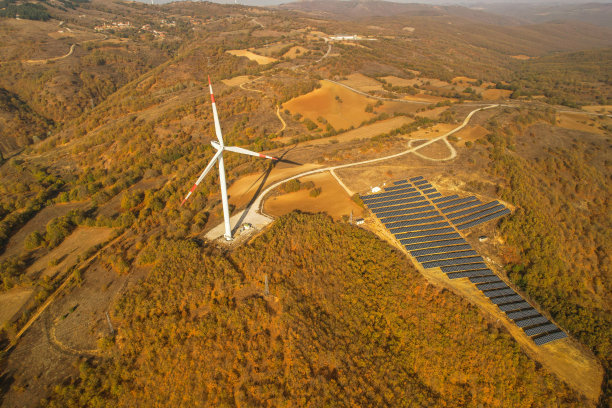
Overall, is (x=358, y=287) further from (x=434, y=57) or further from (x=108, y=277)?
(x=434, y=57)

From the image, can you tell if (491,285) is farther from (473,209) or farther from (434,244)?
(473,209)

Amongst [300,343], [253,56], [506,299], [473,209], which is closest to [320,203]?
[300,343]

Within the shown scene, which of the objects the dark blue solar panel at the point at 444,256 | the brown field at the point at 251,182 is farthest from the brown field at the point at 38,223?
the dark blue solar panel at the point at 444,256

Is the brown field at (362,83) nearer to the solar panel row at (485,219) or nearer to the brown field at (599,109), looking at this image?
the brown field at (599,109)

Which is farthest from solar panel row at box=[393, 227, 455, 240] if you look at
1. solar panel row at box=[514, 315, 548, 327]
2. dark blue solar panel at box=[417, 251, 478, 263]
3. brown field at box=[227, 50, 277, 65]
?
brown field at box=[227, 50, 277, 65]

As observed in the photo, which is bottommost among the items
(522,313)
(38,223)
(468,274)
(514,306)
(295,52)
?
(38,223)

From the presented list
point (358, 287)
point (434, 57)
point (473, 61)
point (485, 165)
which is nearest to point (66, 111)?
point (358, 287)
